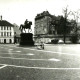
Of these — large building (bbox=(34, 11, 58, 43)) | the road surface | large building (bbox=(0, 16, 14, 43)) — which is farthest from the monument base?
large building (bbox=(0, 16, 14, 43))

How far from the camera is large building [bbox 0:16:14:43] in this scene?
12471 cm

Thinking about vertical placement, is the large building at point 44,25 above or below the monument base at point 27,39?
above

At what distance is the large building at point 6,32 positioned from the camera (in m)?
125

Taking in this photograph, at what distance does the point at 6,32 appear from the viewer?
126250mm

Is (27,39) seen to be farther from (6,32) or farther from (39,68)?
(6,32)

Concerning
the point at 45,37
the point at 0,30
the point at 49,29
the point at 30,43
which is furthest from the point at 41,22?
the point at 30,43

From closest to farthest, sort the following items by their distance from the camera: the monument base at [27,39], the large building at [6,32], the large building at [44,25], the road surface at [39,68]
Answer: the road surface at [39,68] < the monument base at [27,39] < the large building at [44,25] < the large building at [6,32]

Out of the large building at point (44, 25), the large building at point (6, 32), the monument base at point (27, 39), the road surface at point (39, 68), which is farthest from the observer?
the large building at point (6, 32)

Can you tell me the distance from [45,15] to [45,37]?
28.6m

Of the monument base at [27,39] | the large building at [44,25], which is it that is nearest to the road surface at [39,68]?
the monument base at [27,39]

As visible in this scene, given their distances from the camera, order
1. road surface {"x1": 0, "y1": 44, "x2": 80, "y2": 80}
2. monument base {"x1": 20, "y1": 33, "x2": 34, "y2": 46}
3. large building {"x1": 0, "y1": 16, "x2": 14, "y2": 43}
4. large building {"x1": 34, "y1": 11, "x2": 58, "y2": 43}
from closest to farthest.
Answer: road surface {"x1": 0, "y1": 44, "x2": 80, "y2": 80} < monument base {"x1": 20, "y1": 33, "x2": 34, "y2": 46} < large building {"x1": 34, "y1": 11, "x2": 58, "y2": 43} < large building {"x1": 0, "y1": 16, "x2": 14, "y2": 43}

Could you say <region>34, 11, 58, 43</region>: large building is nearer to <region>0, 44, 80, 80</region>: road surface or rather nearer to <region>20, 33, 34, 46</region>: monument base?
<region>20, 33, 34, 46</region>: monument base

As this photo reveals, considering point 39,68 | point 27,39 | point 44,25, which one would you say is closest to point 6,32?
point 44,25

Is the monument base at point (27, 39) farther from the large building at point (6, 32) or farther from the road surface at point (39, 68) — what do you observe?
the large building at point (6, 32)
